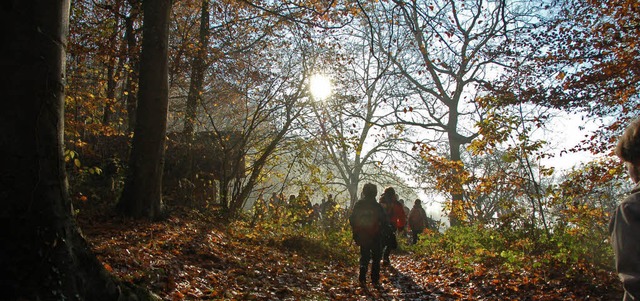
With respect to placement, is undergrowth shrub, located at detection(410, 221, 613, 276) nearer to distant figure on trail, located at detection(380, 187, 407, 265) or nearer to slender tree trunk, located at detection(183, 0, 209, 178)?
distant figure on trail, located at detection(380, 187, 407, 265)

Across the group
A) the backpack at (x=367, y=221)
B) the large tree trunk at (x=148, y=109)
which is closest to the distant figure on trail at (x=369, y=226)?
the backpack at (x=367, y=221)

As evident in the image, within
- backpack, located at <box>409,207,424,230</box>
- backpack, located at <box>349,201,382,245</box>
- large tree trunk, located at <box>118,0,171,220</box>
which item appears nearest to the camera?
backpack, located at <box>349,201,382,245</box>

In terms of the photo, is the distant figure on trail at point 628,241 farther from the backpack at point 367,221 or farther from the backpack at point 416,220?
the backpack at point 416,220

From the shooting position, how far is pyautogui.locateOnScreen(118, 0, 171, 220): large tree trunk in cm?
764

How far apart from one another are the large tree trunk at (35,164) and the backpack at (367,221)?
4691 mm

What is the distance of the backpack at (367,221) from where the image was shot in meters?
7.02

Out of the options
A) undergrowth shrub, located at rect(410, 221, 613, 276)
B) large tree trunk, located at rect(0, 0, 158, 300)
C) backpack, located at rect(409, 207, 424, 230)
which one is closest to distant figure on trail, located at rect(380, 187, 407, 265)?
undergrowth shrub, located at rect(410, 221, 613, 276)

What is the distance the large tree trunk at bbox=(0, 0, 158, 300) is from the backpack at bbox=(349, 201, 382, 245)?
4.69 m

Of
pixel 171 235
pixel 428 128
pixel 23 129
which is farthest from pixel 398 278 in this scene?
pixel 428 128

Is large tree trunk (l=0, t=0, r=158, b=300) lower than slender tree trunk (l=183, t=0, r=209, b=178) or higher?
lower

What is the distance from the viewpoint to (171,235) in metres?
7.34

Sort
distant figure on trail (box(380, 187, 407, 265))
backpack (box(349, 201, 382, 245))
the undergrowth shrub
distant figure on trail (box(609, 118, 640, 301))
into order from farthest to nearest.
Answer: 1. distant figure on trail (box(380, 187, 407, 265))
2. backpack (box(349, 201, 382, 245))
3. the undergrowth shrub
4. distant figure on trail (box(609, 118, 640, 301))

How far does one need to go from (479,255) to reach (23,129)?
776 centimetres

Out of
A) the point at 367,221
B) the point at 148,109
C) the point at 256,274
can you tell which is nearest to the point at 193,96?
the point at 148,109
